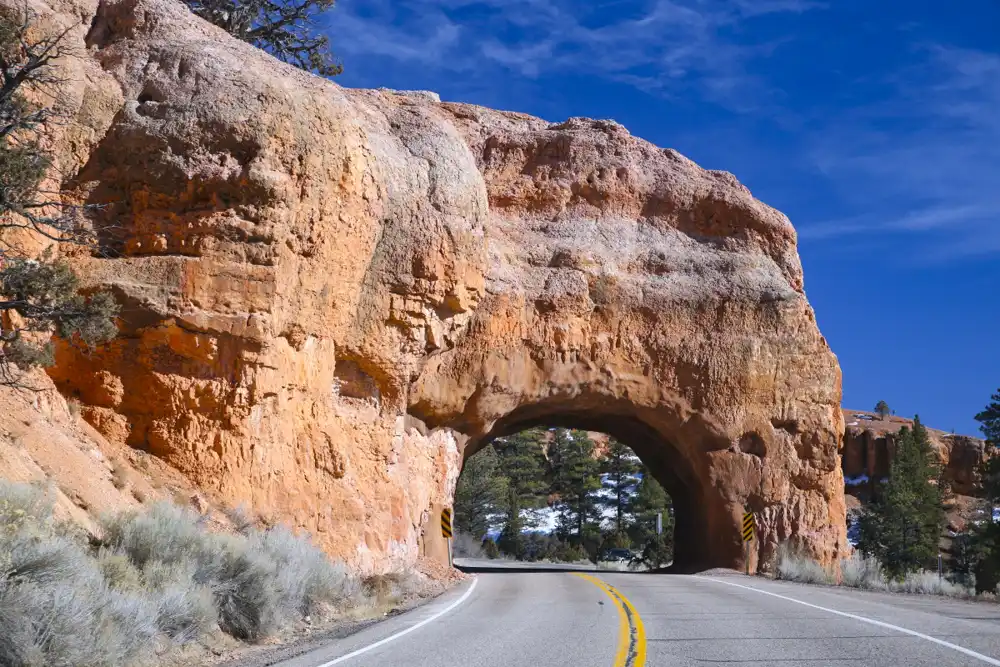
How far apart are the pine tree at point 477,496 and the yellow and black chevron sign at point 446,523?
1073 inches

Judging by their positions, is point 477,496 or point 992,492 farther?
point 477,496

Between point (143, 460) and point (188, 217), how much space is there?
14.9 feet

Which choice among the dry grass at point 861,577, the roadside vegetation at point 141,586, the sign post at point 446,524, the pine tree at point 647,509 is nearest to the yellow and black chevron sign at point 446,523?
the sign post at point 446,524

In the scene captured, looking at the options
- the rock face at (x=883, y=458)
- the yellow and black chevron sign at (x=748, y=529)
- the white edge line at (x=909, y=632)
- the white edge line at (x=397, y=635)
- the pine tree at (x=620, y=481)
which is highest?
the rock face at (x=883, y=458)

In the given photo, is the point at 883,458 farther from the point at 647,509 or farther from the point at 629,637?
the point at 629,637

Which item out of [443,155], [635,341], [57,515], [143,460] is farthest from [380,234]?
[57,515]

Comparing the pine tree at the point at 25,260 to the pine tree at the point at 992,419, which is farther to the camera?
the pine tree at the point at 992,419

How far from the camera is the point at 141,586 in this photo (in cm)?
1048

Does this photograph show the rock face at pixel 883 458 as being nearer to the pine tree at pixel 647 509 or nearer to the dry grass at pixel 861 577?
the pine tree at pixel 647 509

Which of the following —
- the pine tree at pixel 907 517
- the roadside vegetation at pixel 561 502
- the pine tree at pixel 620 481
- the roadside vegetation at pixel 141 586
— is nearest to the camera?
the roadside vegetation at pixel 141 586

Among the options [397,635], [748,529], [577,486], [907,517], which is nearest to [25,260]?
[397,635]

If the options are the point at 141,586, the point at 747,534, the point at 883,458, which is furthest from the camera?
the point at 883,458

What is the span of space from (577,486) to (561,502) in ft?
7.00

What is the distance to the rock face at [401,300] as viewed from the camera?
17516 mm
